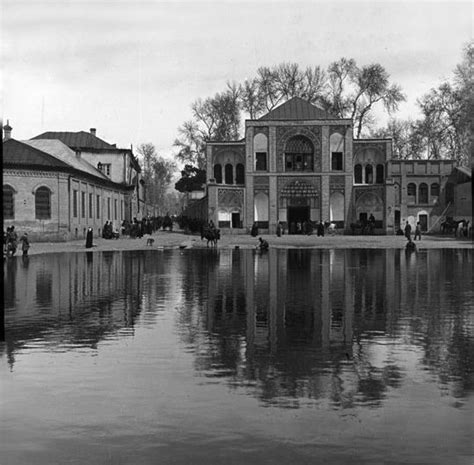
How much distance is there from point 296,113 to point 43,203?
29.2m

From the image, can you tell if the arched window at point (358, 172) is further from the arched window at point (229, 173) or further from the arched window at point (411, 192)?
the arched window at point (229, 173)

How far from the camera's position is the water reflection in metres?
7.05

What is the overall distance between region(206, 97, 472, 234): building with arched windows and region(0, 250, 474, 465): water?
4787 centimetres

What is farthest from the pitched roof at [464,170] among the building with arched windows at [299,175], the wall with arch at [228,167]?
the wall with arch at [228,167]

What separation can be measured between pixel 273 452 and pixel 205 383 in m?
2.02

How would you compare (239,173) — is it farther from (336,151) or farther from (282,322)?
(282,322)

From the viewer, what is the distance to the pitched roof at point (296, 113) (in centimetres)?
6419

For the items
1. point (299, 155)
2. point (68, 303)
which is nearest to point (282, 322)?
point (68, 303)

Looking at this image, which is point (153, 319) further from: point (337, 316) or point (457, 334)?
point (457, 334)

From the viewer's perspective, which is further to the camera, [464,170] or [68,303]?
[464,170]

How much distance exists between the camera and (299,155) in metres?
64.1

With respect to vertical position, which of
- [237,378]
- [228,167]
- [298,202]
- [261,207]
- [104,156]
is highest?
[104,156]

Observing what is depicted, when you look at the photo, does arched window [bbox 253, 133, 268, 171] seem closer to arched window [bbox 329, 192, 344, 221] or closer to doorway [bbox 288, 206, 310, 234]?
doorway [bbox 288, 206, 310, 234]

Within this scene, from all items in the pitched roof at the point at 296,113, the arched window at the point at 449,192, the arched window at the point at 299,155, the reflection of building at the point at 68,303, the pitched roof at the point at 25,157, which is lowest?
the reflection of building at the point at 68,303
